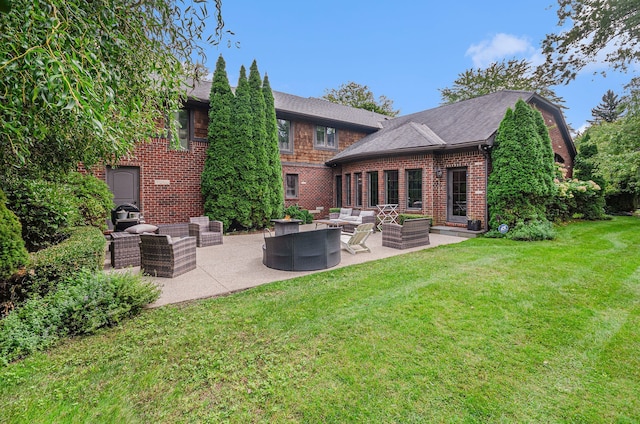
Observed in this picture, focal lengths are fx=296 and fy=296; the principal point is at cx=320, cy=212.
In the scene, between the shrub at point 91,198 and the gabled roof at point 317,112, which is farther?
the gabled roof at point 317,112

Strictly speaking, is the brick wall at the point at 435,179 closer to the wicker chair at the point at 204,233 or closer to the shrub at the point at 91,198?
the wicker chair at the point at 204,233

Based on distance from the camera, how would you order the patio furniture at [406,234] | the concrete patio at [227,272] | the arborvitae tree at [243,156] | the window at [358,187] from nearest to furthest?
the concrete patio at [227,272], the patio furniture at [406,234], the arborvitae tree at [243,156], the window at [358,187]

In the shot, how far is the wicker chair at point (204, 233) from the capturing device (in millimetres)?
8211

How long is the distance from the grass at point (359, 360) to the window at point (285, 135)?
1004 cm

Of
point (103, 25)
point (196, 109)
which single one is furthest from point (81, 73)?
point (196, 109)

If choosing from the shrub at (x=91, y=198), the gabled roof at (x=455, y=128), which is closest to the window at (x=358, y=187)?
the gabled roof at (x=455, y=128)

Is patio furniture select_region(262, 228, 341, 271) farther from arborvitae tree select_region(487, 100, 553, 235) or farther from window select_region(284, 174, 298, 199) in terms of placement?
window select_region(284, 174, 298, 199)

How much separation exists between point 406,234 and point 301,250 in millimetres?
3261

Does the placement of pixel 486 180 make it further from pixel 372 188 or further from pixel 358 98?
pixel 358 98

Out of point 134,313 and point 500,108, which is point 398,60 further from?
point 134,313

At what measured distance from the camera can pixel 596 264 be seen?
5.64m

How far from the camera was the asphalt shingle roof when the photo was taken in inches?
401

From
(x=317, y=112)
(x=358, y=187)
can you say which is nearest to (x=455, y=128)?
(x=358, y=187)

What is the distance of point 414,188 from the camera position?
37.1ft
